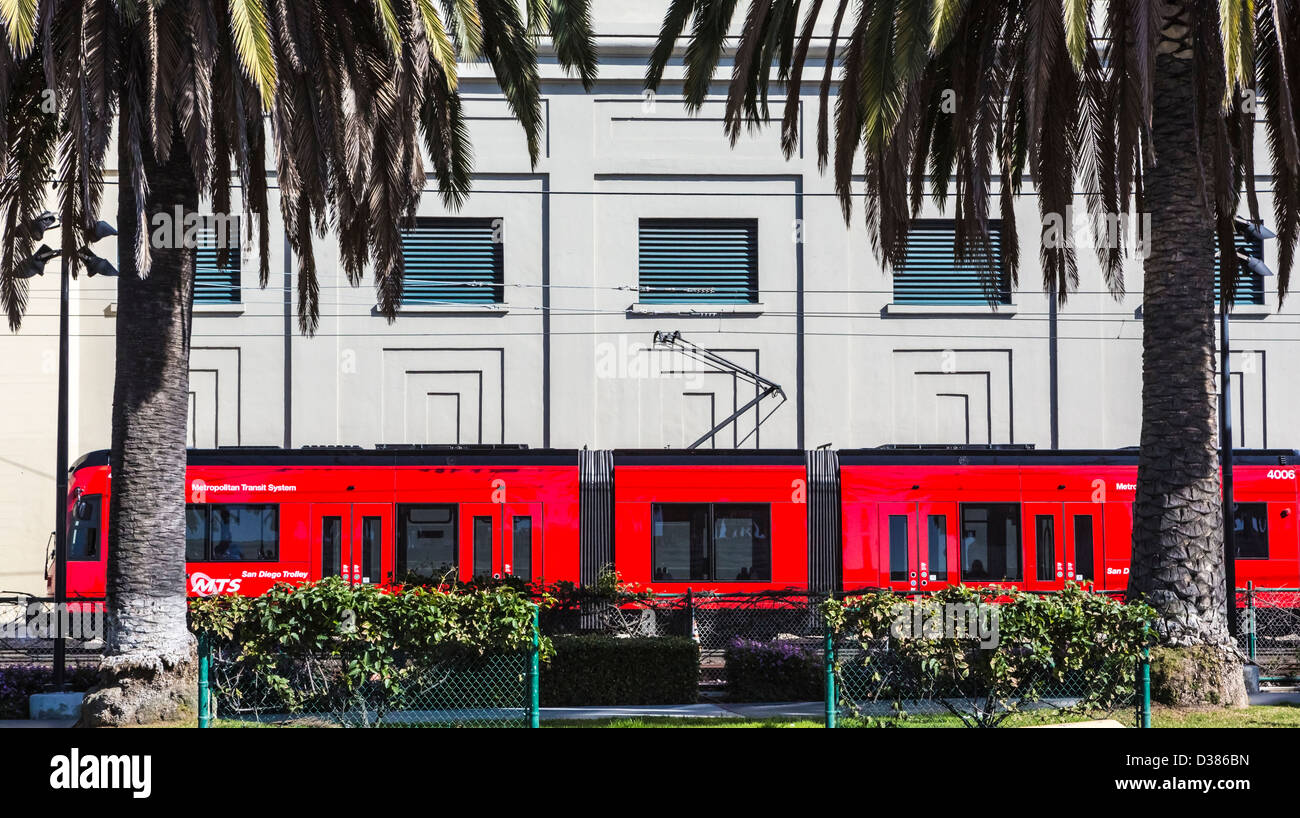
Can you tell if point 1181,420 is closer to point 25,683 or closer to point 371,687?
point 371,687

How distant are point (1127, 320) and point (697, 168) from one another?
11140 mm

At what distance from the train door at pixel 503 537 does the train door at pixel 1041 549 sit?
9572 mm

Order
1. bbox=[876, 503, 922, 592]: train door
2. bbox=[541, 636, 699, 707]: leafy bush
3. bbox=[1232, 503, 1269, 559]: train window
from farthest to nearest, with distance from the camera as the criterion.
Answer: bbox=[1232, 503, 1269, 559]: train window, bbox=[876, 503, 922, 592]: train door, bbox=[541, 636, 699, 707]: leafy bush

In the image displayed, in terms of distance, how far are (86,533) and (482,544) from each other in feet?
24.9

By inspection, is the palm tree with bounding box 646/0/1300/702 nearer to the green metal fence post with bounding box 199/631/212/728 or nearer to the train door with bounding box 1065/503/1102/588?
the green metal fence post with bounding box 199/631/212/728

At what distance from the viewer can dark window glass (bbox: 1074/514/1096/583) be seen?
83.1 ft

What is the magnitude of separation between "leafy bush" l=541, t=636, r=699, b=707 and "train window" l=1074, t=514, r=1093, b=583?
432 inches

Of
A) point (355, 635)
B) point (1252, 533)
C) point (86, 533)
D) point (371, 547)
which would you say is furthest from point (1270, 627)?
point (86, 533)

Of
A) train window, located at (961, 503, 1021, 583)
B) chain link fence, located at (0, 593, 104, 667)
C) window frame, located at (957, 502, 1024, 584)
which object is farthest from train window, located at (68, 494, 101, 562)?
train window, located at (961, 503, 1021, 583)

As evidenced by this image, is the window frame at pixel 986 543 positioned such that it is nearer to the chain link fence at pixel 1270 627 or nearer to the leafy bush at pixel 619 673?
the chain link fence at pixel 1270 627

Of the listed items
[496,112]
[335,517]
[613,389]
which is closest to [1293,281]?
[613,389]

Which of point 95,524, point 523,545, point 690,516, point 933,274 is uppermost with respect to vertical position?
point 933,274

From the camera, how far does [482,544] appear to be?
82.1 ft
